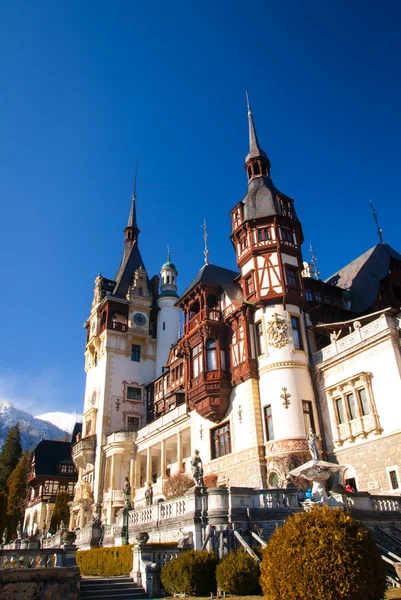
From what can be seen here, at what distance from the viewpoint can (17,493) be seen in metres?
75.0

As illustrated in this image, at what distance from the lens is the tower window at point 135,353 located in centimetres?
5719

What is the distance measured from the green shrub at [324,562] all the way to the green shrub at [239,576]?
148 inches

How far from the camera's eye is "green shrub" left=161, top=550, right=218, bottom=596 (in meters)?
14.2

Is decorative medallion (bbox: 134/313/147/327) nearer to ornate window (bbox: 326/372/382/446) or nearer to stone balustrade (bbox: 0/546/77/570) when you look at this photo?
ornate window (bbox: 326/372/382/446)

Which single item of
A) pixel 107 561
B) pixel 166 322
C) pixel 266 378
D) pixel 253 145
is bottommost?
pixel 107 561

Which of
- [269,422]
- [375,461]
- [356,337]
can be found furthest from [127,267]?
[375,461]

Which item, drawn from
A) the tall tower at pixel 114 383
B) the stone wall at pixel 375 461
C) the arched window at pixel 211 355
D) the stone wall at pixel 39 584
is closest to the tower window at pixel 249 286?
the arched window at pixel 211 355

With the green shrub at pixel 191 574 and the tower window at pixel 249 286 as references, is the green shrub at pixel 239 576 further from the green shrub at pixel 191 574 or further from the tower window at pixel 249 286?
the tower window at pixel 249 286

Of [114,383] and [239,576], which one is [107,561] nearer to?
[239,576]

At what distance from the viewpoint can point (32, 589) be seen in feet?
31.2

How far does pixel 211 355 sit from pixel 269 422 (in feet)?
22.9

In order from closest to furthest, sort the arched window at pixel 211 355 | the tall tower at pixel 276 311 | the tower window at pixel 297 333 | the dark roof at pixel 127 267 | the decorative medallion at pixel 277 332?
the tall tower at pixel 276 311, the decorative medallion at pixel 277 332, the tower window at pixel 297 333, the arched window at pixel 211 355, the dark roof at pixel 127 267

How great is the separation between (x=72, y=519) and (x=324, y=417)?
1404 inches

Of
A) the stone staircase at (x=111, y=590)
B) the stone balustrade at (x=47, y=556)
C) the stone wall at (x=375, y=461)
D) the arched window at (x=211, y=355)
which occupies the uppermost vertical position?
the arched window at (x=211, y=355)
